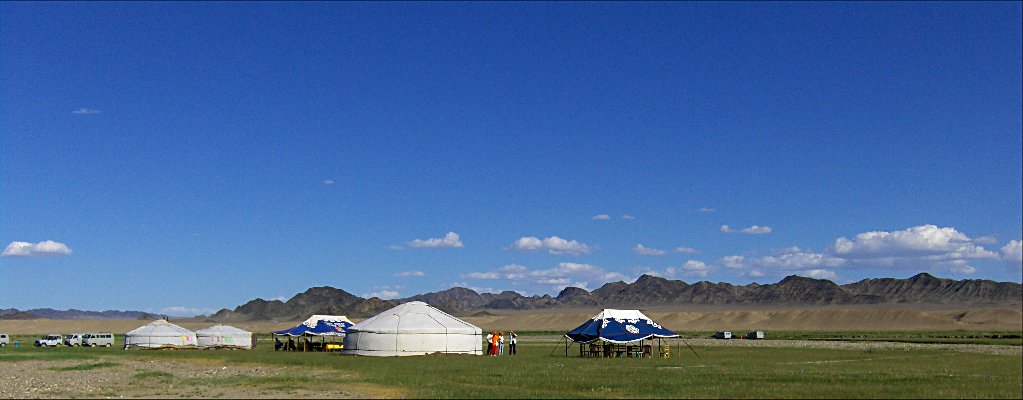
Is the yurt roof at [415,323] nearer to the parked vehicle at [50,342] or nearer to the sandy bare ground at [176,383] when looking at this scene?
the sandy bare ground at [176,383]

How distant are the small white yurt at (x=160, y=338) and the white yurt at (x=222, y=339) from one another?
0.84 m

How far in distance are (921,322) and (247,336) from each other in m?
141

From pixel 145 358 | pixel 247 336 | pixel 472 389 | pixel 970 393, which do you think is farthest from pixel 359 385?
pixel 247 336

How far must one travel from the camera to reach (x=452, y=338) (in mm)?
61625

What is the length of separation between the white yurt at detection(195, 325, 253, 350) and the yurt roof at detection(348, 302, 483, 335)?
83.7 ft

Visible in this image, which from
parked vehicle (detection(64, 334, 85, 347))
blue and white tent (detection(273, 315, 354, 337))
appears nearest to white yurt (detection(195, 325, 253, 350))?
blue and white tent (detection(273, 315, 354, 337))

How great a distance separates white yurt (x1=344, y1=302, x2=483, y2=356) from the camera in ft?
199

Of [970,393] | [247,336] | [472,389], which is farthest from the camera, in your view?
[247,336]

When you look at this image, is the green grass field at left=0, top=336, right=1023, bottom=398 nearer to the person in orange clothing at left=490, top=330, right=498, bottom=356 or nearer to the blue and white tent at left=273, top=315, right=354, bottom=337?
the person in orange clothing at left=490, top=330, right=498, bottom=356

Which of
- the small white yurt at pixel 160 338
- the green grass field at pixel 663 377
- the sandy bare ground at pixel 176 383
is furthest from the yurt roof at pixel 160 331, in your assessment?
the sandy bare ground at pixel 176 383

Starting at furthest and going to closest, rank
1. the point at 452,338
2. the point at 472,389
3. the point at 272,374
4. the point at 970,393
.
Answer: the point at 452,338 < the point at 272,374 < the point at 472,389 < the point at 970,393

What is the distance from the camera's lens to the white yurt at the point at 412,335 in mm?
60719

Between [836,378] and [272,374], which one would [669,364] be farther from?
[272,374]

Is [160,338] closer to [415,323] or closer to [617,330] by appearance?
→ [415,323]
